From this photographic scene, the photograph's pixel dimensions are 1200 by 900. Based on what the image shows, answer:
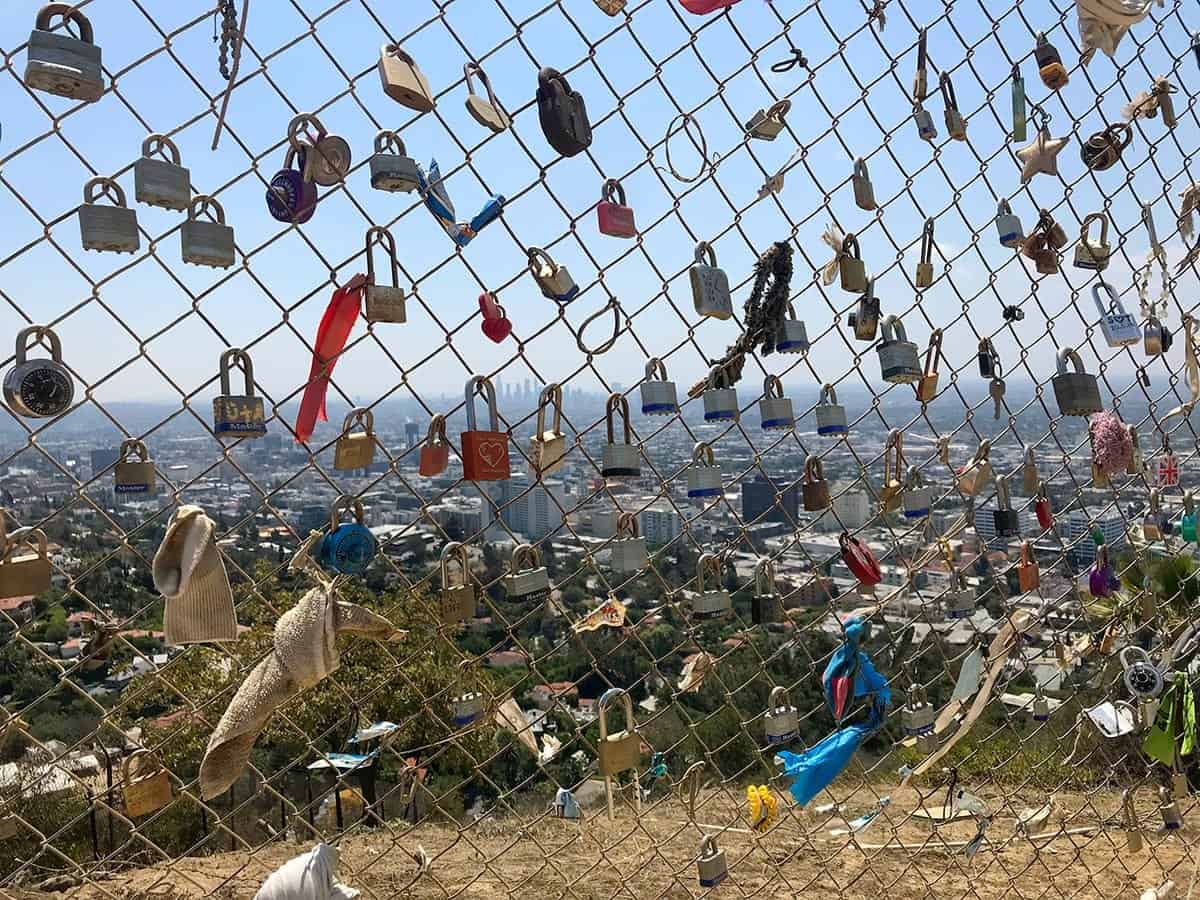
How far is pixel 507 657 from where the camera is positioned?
247 cm

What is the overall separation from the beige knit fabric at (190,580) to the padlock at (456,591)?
44 cm

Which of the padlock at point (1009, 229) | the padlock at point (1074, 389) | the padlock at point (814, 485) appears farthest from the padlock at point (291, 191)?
the padlock at point (1074, 389)

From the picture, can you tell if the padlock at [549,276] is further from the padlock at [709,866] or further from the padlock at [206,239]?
the padlock at [709,866]

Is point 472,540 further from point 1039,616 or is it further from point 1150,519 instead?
point 1150,519

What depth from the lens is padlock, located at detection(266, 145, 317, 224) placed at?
1.78 m

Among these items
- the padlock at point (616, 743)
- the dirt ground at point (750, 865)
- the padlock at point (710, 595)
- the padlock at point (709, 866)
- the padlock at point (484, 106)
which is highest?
the padlock at point (484, 106)

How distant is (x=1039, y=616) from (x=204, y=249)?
8.28ft

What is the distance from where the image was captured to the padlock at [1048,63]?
284 centimetres

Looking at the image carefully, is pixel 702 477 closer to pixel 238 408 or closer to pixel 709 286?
pixel 709 286

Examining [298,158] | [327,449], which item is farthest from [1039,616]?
[298,158]

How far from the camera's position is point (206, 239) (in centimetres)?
170

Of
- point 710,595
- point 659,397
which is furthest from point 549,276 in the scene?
point 710,595

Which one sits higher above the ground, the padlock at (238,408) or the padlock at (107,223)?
the padlock at (107,223)

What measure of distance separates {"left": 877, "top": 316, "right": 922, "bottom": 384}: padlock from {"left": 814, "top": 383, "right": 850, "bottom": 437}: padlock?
165 mm
